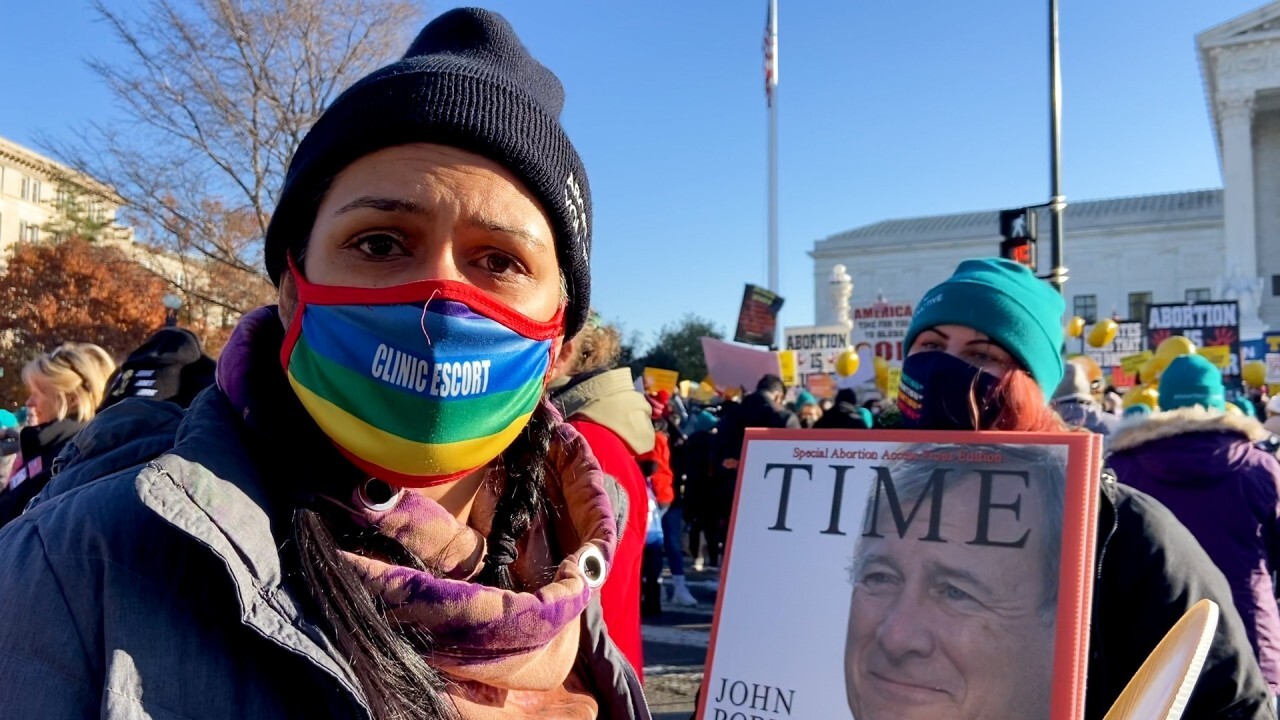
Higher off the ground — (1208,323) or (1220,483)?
(1208,323)

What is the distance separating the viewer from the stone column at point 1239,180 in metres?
40.9

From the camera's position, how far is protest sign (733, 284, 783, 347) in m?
17.6

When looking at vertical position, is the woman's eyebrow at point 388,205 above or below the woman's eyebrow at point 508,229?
below

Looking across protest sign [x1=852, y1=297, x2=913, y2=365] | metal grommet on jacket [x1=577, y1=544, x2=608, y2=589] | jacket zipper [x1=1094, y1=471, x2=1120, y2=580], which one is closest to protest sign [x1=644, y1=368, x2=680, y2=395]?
protest sign [x1=852, y1=297, x2=913, y2=365]

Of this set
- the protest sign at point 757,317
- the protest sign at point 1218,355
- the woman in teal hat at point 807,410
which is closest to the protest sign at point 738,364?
the woman in teal hat at point 807,410

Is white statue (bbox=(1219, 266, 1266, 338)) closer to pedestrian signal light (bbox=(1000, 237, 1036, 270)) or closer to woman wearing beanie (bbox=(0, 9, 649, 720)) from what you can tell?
pedestrian signal light (bbox=(1000, 237, 1036, 270))

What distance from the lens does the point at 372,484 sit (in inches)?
47.6

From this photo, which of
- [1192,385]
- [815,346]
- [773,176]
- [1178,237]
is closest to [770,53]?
[773,176]

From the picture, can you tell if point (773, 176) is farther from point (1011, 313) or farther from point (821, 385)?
point (1011, 313)

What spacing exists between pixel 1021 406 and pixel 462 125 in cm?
141

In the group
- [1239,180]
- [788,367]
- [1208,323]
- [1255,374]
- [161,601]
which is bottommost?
[161,601]

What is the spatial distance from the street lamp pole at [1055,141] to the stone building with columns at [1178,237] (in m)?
27.9

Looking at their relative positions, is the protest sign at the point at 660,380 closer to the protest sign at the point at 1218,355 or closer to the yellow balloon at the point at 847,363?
the yellow balloon at the point at 847,363

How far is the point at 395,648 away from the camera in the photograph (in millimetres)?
1078
